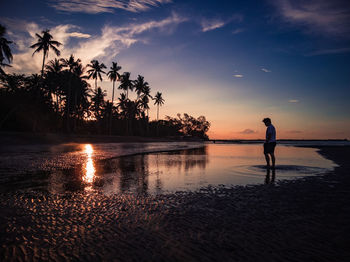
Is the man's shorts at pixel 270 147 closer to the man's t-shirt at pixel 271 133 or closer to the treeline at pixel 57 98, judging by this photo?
the man's t-shirt at pixel 271 133

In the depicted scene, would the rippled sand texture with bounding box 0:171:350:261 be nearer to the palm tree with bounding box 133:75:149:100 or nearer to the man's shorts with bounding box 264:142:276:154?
the man's shorts with bounding box 264:142:276:154

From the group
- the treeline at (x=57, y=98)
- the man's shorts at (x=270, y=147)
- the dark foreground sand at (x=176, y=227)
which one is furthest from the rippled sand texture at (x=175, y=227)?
the treeline at (x=57, y=98)

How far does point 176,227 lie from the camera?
3.13 m

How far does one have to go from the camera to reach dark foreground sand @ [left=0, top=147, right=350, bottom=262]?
2406 mm

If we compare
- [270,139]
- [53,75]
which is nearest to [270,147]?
A: [270,139]

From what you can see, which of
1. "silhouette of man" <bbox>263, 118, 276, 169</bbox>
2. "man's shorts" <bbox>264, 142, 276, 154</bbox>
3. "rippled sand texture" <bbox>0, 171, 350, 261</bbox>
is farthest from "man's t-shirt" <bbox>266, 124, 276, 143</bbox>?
"rippled sand texture" <bbox>0, 171, 350, 261</bbox>

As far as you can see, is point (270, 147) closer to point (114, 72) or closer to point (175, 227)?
point (175, 227)

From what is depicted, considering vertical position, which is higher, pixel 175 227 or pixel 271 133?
pixel 271 133

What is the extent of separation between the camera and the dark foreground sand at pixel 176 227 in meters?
2.41

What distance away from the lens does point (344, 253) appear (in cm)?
244

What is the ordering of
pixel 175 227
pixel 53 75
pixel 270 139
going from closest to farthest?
1. pixel 175 227
2. pixel 270 139
3. pixel 53 75

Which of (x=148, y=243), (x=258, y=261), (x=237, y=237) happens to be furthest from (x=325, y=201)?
(x=148, y=243)

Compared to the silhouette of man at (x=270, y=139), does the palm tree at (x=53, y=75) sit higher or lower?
higher

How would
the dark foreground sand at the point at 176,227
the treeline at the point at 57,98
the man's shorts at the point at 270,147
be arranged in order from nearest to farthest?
the dark foreground sand at the point at 176,227 → the man's shorts at the point at 270,147 → the treeline at the point at 57,98
